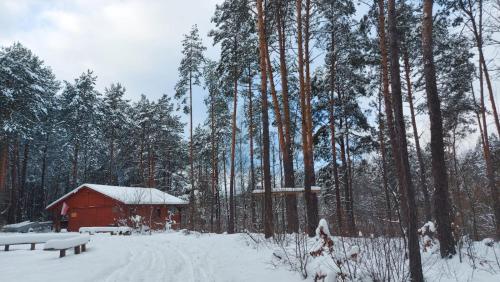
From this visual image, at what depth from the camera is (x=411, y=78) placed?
17688 millimetres

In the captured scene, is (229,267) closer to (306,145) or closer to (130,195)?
(306,145)

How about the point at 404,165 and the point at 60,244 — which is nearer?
the point at 404,165

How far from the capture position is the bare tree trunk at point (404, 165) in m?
5.25

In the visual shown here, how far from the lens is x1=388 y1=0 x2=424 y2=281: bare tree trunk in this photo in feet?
17.2

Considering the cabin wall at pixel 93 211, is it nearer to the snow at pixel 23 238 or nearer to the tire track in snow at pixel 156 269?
the snow at pixel 23 238

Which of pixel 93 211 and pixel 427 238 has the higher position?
pixel 93 211

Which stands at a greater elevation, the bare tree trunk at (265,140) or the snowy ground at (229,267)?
the bare tree trunk at (265,140)

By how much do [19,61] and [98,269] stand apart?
28.3m

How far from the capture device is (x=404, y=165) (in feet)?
18.9

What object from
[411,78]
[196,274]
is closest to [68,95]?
[411,78]

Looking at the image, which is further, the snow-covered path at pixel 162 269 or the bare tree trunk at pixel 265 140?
the bare tree trunk at pixel 265 140

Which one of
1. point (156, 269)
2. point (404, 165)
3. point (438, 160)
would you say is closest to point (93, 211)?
point (156, 269)

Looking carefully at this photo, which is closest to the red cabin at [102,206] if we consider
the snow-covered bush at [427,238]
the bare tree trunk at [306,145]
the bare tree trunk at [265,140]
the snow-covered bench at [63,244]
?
the snow-covered bench at [63,244]

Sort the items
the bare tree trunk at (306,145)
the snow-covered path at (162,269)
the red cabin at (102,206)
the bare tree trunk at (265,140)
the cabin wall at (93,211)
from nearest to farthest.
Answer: the snow-covered path at (162,269) < the bare tree trunk at (306,145) < the bare tree trunk at (265,140) < the red cabin at (102,206) < the cabin wall at (93,211)
